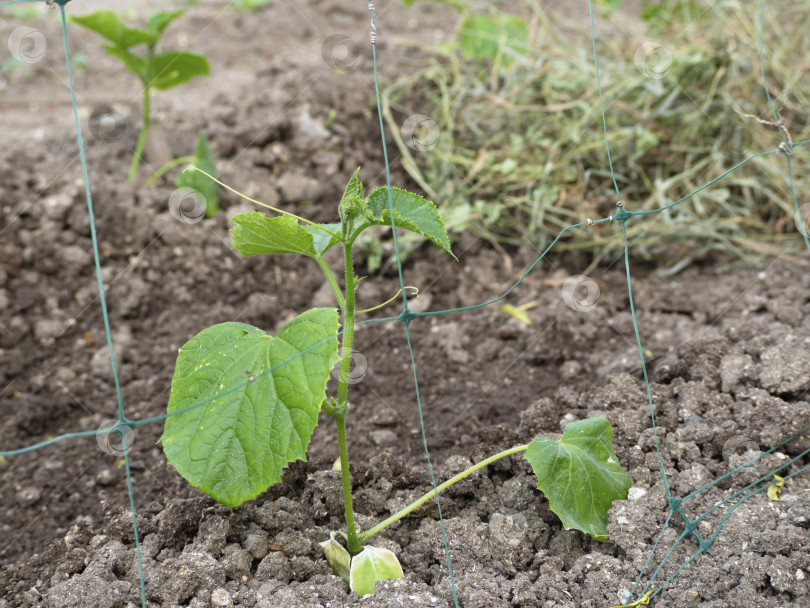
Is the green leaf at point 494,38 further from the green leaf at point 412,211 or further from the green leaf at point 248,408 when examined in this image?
the green leaf at point 248,408

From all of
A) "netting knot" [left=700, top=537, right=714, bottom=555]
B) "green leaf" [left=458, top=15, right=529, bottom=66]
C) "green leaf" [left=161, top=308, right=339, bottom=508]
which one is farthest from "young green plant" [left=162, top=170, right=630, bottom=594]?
"green leaf" [left=458, top=15, right=529, bottom=66]

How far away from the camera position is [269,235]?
1.35 meters

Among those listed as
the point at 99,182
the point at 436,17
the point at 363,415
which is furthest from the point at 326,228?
the point at 436,17

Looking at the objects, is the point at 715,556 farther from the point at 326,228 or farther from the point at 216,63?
the point at 216,63

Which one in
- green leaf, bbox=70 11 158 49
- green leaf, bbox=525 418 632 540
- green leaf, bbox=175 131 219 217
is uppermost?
green leaf, bbox=70 11 158 49

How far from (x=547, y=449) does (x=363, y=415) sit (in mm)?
756

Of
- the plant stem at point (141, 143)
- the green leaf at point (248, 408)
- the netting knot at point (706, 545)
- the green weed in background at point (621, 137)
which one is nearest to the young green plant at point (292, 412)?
the green leaf at point (248, 408)

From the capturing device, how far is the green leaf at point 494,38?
10.8 feet

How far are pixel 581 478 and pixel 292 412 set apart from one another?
1.91 ft

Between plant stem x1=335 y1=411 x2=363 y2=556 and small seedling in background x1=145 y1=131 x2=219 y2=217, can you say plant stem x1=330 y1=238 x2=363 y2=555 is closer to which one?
plant stem x1=335 y1=411 x2=363 y2=556

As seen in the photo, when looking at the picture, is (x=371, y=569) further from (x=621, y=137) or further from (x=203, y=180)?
(x=621, y=137)

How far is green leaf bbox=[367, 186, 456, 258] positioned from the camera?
138 cm

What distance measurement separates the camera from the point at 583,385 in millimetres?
2010

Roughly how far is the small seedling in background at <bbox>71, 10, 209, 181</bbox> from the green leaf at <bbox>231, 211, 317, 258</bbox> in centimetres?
160
